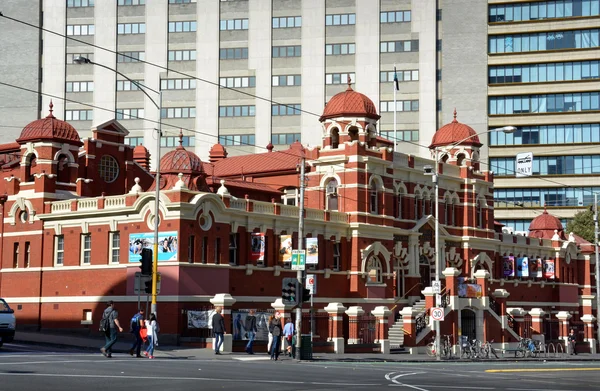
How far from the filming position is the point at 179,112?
11675 centimetres

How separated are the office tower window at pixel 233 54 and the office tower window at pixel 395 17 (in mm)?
15143

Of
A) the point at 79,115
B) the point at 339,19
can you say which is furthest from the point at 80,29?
the point at 339,19

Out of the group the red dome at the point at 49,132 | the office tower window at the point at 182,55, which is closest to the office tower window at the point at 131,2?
the office tower window at the point at 182,55

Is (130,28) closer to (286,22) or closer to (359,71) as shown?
(286,22)

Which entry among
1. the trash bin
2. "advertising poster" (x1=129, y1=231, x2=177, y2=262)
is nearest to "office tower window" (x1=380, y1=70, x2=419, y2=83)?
"advertising poster" (x1=129, y1=231, x2=177, y2=262)

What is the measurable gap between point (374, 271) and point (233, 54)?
55.9 m

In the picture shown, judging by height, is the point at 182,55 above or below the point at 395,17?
below

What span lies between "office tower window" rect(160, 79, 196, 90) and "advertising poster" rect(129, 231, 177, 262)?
63529 mm

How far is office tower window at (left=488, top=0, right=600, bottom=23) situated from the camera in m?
115

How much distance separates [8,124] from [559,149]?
201 ft

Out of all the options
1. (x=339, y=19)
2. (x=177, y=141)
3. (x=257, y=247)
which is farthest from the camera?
(x=177, y=141)

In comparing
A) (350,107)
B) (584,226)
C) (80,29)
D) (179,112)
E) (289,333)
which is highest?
(80,29)

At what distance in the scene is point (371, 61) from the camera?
370ft

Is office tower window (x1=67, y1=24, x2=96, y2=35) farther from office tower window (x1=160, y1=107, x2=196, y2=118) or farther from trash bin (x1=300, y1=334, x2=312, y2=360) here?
trash bin (x1=300, y1=334, x2=312, y2=360)
